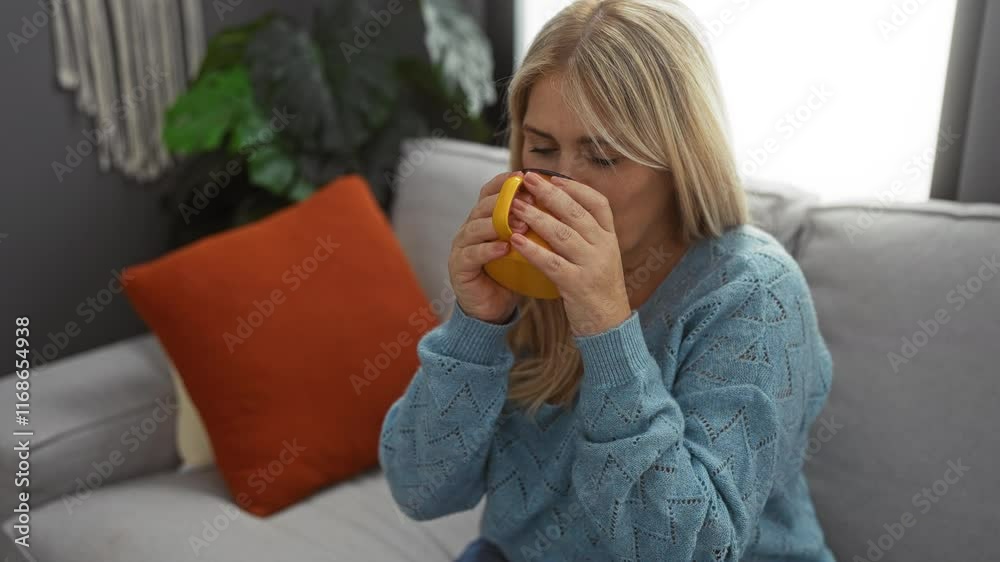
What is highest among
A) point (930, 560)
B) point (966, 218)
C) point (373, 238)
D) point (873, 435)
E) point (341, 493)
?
point (966, 218)

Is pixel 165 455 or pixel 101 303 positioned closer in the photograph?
pixel 165 455

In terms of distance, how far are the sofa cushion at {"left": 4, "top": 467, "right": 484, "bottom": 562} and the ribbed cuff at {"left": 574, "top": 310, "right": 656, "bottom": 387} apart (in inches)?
24.5

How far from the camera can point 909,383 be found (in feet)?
3.62

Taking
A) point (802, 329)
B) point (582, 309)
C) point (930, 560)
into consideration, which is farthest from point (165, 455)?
point (930, 560)

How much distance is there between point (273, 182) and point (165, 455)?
0.64m

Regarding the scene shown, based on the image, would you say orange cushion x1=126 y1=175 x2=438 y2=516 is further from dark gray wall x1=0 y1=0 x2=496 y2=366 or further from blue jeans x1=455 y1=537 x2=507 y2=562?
dark gray wall x1=0 y1=0 x2=496 y2=366

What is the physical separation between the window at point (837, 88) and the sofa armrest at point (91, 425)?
1.20m

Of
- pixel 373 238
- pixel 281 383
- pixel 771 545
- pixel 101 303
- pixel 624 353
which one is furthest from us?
pixel 101 303

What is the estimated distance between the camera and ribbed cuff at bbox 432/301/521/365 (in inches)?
36.4

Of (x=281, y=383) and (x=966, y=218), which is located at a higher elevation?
(x=966, y=218)

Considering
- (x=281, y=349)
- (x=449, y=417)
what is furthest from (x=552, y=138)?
(x=281, y=349)

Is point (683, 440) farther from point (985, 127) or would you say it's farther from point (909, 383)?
point (985, 127)

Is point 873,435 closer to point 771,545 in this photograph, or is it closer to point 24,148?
point 771,545

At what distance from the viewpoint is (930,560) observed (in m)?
1.07
